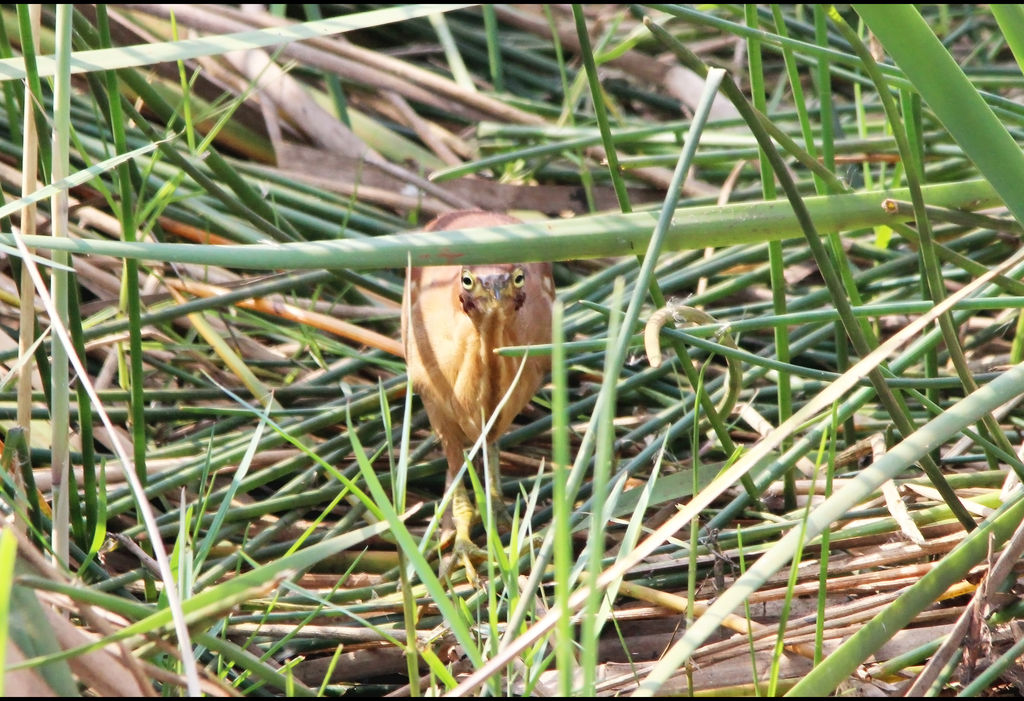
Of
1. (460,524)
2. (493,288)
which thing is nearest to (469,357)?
(493,288)

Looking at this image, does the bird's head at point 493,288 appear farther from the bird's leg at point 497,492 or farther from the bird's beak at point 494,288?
the bird's leg at point 497,492

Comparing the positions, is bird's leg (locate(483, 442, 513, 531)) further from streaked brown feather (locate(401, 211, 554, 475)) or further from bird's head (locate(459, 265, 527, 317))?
bird's head (locate(459, 265, 527, 317))

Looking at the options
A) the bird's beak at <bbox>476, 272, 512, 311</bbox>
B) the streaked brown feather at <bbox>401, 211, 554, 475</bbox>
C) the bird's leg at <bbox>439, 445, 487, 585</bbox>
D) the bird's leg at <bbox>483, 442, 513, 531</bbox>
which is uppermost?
the bird's beak at <bbox>476, 272, 512, 311</bbox>

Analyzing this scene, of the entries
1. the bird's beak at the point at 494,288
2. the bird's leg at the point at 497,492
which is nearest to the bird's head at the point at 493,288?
the bird's beak at the point at 494,288

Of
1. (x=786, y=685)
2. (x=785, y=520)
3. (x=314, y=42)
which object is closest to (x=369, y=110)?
(x=314, y=42)

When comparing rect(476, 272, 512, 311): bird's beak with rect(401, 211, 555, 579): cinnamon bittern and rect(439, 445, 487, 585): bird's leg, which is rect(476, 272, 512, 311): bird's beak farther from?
rect(439, 445, 487, 585): bird's leg

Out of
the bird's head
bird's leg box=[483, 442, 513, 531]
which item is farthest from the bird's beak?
bird's leg box=[483, 442, 513, 531]

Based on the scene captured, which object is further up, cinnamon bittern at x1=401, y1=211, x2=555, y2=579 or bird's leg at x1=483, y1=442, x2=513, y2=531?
cinnamon bittern at x1=401, y1=211, x2=555, y2=579

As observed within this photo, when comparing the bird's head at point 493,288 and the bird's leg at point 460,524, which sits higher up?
the bird's head at point 493,288

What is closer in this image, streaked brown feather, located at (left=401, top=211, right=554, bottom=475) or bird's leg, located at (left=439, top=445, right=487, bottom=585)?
bird's leg, located at (left=439, top=445, right=487, bottom=585)
